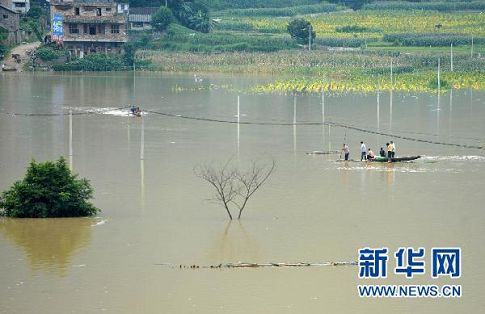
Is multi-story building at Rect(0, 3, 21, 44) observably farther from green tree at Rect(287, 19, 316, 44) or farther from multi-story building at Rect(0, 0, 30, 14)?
green tree at Rect(287, 19, 316, 44)

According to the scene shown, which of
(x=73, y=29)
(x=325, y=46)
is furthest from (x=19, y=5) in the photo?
(x=325, y=46)

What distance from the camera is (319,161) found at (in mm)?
31547

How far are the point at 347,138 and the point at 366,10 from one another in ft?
152

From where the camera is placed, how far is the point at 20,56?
6291 cm

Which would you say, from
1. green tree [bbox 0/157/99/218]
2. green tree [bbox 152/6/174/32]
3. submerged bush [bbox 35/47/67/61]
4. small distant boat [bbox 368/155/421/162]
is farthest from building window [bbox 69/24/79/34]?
green tree [bbox 0/157/99/218]

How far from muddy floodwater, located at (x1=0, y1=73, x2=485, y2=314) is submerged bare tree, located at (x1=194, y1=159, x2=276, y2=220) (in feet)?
0.80

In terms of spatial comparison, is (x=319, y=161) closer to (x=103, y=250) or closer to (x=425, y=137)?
(x=425, y=137)

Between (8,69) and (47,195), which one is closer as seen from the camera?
(47,195)

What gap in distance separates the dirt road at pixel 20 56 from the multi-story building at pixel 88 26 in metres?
1.48

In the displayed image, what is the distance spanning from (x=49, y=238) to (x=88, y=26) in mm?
43395

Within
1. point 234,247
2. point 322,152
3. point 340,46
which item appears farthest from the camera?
point 340,46

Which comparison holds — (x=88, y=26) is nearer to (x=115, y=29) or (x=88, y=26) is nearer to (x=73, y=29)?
(x=73, y=29)

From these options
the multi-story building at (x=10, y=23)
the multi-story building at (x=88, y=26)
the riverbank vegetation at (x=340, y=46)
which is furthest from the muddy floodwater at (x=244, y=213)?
the multi-story building at (x=10, y=23)

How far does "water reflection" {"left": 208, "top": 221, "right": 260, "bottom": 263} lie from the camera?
68.2 feet
